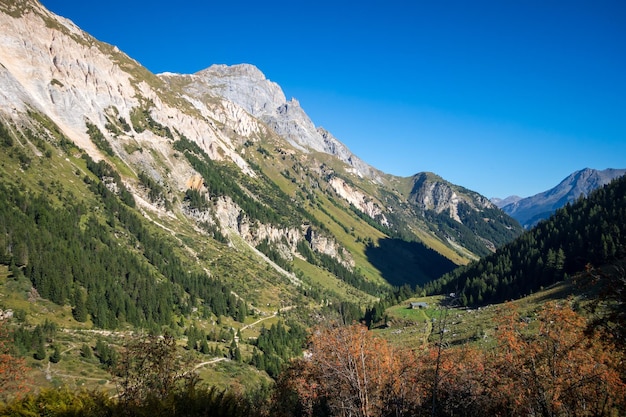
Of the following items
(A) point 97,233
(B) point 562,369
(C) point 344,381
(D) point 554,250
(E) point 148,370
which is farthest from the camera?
(D) point 554,250

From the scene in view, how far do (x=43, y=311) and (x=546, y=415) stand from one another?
9241 cm

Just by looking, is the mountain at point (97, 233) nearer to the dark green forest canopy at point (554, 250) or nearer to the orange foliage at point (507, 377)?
the orange foliage at point (507, 377)

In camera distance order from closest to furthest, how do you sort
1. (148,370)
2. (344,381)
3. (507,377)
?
(507,377), (344,381), (148,370)

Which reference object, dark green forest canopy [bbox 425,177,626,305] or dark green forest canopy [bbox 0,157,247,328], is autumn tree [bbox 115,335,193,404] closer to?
dark green forest canopy [bbox 0,157,247,328]

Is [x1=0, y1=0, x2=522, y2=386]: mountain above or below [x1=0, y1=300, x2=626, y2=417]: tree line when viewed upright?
above

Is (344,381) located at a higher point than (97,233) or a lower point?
lower

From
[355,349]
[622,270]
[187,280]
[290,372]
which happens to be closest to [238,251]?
[187,280]

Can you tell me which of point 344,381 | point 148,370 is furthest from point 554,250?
point 148,370

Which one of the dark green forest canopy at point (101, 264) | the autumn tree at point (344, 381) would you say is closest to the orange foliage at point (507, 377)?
the autumn tree at point (344, 381)

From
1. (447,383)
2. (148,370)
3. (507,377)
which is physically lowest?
(447,383)

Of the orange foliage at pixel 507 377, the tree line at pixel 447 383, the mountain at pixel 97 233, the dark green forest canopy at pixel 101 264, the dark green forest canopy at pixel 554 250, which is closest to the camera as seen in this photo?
the tree line at pixel 447 383

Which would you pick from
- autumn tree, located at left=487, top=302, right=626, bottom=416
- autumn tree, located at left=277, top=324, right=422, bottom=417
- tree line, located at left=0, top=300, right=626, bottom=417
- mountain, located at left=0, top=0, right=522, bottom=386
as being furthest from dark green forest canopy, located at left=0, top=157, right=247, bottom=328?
autumn tree, located at left=487, top=302, right=626, bottom=416

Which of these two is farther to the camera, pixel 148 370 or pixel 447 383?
pixel 447 383

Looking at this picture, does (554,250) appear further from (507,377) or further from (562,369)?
(562,369)
